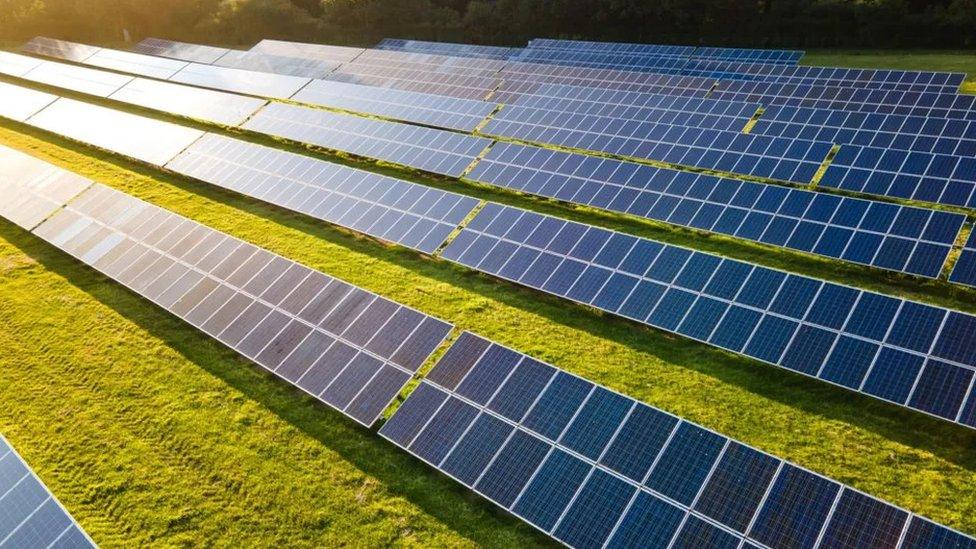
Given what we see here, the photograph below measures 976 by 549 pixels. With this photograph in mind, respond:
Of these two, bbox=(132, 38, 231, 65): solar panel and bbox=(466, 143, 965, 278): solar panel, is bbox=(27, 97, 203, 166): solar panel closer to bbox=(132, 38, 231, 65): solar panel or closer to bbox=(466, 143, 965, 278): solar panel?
bbox=(132, 38, 231, 65): solar panel

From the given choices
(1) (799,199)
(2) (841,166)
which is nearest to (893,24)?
(2) (841,166)

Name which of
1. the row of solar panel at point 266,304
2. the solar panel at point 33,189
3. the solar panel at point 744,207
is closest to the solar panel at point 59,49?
the solar panel at point 33,189

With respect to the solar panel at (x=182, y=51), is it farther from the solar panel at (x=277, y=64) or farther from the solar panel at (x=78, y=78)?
the solar panel at (x=78, y=78)

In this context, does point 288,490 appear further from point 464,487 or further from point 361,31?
point 361,31

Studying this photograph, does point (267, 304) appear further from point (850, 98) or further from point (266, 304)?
point (850, 98)

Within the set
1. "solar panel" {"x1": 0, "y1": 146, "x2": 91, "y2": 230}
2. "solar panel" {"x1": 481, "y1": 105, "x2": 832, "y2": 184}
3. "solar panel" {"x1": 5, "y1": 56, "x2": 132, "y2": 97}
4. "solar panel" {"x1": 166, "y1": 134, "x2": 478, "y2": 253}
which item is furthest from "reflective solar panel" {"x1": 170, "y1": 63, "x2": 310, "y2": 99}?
"solar panel" {"x1": 481, "y1": 105, "x2": 832, "y2": 184}

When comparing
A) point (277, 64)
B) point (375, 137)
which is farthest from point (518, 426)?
point (277, 64)

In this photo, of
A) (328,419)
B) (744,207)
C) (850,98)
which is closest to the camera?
(328,419)
